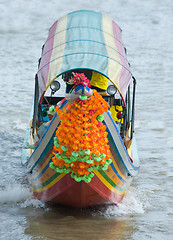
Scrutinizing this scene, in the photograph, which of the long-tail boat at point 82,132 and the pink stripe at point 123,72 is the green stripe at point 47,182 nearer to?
the long-tail boat at point 82,132

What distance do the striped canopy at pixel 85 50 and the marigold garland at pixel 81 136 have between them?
1.83ft

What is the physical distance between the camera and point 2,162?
7637 mm

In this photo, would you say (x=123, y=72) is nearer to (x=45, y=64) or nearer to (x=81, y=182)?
(x=45, y=64)

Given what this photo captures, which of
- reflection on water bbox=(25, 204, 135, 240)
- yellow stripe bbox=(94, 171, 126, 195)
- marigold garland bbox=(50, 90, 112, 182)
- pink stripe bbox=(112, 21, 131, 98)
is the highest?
pink stripe bbox=(112, 21, 131, 98)

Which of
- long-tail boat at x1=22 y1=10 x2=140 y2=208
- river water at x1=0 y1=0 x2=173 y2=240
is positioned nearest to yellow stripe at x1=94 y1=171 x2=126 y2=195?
long-tail boat at x1=22 y1=10 x2=140 y2=208

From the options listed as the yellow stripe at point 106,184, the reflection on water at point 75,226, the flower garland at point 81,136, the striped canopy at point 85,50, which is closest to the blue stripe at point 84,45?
the striped canopy at point 85,50

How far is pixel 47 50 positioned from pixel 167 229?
9.31 feet

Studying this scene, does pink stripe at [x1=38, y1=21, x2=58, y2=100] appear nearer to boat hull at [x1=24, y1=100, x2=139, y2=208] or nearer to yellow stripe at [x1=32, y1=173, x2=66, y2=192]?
boat hull at [x1=24, y1=100, x2=139, y2=208]

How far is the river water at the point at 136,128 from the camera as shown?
5.33 m

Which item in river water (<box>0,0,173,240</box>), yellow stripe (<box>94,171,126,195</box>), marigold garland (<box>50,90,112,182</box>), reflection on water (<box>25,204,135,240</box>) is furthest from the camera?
river water (<box>0,0,173,240</box>)

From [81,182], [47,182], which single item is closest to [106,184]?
[81,182]

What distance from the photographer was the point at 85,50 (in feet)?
18.6

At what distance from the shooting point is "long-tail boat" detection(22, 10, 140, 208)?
15.7 ft

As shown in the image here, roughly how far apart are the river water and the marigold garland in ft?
2.71
